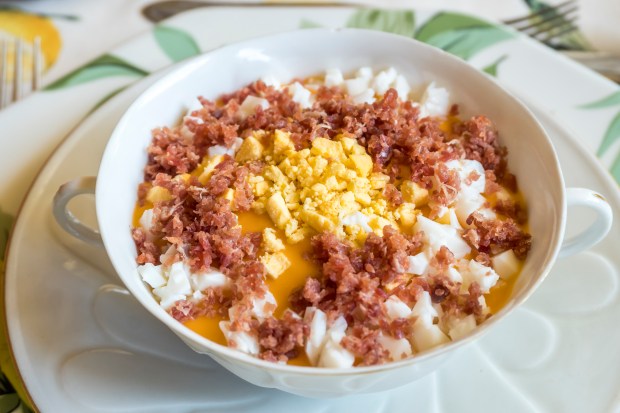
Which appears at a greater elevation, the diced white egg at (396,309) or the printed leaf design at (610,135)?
the printed leaf design at (610,135)

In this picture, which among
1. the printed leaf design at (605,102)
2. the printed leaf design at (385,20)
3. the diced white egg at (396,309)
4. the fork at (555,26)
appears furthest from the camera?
the fork at (555,26)

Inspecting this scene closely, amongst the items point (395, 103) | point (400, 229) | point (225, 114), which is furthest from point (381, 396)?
point (225, 114)

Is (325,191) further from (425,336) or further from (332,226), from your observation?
(425,336)

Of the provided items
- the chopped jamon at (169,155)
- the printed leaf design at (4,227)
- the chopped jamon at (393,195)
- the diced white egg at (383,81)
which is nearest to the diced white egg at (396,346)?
the chopped jamon at (393,195)

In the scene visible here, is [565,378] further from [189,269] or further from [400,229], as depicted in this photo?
[189,269]

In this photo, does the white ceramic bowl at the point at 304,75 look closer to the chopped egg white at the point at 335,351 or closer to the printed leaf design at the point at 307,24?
the chopped egg white at the point at 335,351

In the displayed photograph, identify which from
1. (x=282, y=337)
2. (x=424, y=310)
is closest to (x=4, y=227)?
(x=282, y=337)
